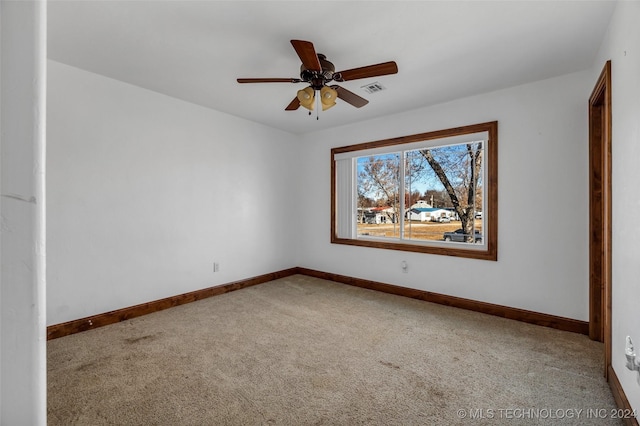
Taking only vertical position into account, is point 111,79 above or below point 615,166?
above

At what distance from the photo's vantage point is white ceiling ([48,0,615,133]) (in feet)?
6.70

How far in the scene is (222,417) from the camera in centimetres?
179

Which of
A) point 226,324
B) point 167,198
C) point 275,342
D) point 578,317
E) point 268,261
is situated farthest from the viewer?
point 268,261

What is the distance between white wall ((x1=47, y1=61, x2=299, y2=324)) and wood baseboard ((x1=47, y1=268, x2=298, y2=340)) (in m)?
0.06

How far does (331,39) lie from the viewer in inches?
93.3

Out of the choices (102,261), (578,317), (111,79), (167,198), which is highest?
(111,79)

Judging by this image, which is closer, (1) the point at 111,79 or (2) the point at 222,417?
(2) the point at 222,417

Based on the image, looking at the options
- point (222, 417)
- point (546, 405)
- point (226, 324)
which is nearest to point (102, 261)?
point (226, 324)

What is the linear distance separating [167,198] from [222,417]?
256 centimetres

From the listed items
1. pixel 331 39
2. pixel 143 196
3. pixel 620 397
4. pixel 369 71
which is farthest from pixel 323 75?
pixel 620 397

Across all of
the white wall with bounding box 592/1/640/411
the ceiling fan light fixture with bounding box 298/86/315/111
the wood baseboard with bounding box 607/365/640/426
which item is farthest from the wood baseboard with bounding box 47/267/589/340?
the ceiling fan light fixture with bounding box 298/86/315/111

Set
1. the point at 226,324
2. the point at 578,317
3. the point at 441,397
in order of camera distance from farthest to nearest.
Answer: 1. the point at 226,324
2. the point at 578,317
3. the point at 441,397

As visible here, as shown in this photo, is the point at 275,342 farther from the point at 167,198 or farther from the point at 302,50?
the point at 302,50

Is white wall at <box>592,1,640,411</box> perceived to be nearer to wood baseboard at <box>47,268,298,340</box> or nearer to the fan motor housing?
the fan motor housing
